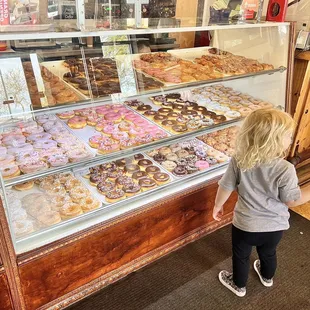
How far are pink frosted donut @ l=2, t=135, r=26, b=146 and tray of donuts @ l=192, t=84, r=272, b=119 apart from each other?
160 cm

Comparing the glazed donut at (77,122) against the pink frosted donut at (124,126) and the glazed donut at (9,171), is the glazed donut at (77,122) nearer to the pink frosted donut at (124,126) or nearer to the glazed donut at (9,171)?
the pink frosted donut at (124,126)

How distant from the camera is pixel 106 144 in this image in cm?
215

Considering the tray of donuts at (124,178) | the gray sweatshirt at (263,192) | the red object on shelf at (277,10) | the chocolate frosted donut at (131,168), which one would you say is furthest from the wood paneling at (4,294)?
the red object on shelf at (277,10)

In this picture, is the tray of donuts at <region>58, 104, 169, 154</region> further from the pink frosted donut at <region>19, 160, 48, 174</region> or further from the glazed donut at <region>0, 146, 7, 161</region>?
the glazed donut at <region>0, 146, 7, 161</region>

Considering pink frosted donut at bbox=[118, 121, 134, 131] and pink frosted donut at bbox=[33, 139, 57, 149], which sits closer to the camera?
pink frosted donut at bbox=[33, 139, 57, 149]

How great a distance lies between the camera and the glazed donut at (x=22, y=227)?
5.57 feet

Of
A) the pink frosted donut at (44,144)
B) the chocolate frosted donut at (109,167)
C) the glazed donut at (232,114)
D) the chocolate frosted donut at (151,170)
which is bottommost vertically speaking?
the chocolate frosted donut at (151,170)

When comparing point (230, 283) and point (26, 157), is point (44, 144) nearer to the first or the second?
point (26, 157)

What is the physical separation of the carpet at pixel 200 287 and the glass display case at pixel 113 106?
0.61 metres

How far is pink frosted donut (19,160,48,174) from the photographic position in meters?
1.79

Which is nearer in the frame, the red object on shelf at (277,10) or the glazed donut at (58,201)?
the glazed donut at (58,201)

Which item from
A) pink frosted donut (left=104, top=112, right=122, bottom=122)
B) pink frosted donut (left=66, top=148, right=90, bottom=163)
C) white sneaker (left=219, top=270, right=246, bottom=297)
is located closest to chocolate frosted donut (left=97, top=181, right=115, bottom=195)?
pink frosted donut (left=66, top=148, right=90, bottom=163)

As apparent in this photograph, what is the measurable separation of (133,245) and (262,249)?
2.73 feet

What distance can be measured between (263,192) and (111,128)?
1.15 meters
